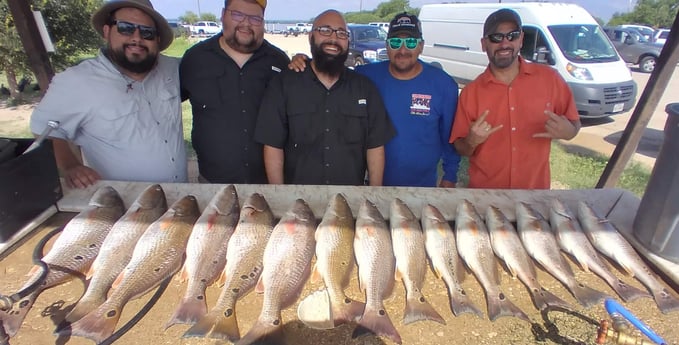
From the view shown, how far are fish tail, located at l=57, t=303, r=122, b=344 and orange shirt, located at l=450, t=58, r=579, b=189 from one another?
259 centimetres

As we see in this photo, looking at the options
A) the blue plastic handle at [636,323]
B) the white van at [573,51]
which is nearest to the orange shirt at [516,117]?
the blue plastic handle at [636,323]

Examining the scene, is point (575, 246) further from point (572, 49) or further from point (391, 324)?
point (572, 49)

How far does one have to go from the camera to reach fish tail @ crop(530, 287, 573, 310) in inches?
69.7

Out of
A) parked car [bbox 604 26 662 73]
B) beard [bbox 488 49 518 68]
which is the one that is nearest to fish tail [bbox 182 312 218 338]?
beard [bbox 488 49 518 68]

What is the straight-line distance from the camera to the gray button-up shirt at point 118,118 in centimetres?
280

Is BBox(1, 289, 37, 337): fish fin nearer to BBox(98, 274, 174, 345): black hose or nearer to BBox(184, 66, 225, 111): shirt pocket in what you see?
BBox(98, 274, 174, 345): black hose

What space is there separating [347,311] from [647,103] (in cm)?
351

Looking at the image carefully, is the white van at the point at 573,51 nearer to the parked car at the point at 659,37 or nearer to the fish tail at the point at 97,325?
the fish tail at the point at 97,325

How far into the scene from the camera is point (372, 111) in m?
3.06

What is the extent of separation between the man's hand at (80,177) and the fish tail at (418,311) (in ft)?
7.15

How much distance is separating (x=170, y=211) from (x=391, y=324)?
1.33 metres

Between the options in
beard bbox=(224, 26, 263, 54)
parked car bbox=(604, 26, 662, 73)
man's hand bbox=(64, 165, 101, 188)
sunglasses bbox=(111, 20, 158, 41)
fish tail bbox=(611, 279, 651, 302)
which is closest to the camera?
fish tail bbox=(611, 279, 651, 302)

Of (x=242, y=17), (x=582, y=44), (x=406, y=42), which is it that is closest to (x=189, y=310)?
(x=242, y=17)

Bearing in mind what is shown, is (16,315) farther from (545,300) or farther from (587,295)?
(587,295)
